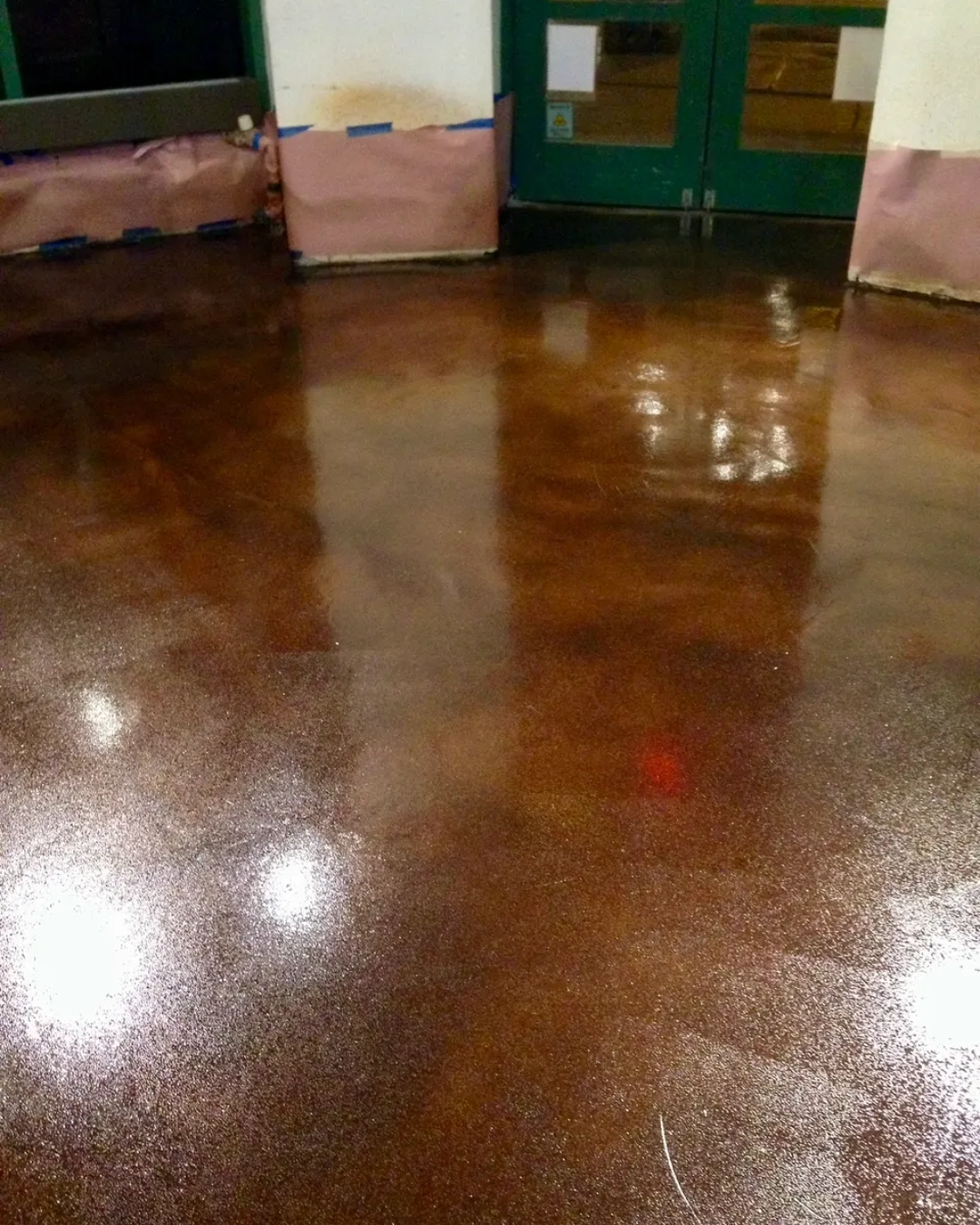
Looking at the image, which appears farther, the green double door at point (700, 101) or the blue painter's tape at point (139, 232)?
the blue painter's tape at point (139, 232)

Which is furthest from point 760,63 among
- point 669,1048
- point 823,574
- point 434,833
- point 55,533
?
point 669,1048

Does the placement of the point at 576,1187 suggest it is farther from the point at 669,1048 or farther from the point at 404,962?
the point at 404,962

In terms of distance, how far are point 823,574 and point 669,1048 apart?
1601 millimetres

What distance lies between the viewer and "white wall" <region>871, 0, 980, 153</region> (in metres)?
4.53

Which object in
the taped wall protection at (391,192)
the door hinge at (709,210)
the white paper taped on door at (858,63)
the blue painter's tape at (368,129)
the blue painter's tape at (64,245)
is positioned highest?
the white paper taped on door at (858,63)

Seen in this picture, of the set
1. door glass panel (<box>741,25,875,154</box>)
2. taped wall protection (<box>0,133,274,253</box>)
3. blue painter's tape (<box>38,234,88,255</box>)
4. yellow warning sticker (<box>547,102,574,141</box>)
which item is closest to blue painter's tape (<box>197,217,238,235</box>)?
taped wall protection (<box>0,133,274,253</box>)

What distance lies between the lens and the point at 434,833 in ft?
7.73

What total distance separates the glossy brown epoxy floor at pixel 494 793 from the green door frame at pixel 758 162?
195cm

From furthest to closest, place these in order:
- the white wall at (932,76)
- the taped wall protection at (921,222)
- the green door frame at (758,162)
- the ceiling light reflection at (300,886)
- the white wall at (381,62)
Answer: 1. the green door frame at (758,162)
2. the white wall at (381,62)
3. the taped wall protection at (921,222)
4. the white wall at (932,76)
5. the ceiling light reflection at (300,886)

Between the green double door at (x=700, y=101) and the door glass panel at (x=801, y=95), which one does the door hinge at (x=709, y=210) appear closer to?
the green double door at (x=700, y=101)

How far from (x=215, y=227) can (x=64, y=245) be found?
0.77 metres

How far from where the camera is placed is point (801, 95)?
5.88 metres

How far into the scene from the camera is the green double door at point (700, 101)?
→ 18.8 ft

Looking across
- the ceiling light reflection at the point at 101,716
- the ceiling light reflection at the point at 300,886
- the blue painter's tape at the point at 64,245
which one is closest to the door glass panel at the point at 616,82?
the blue painter's tape at the point at 64,245
